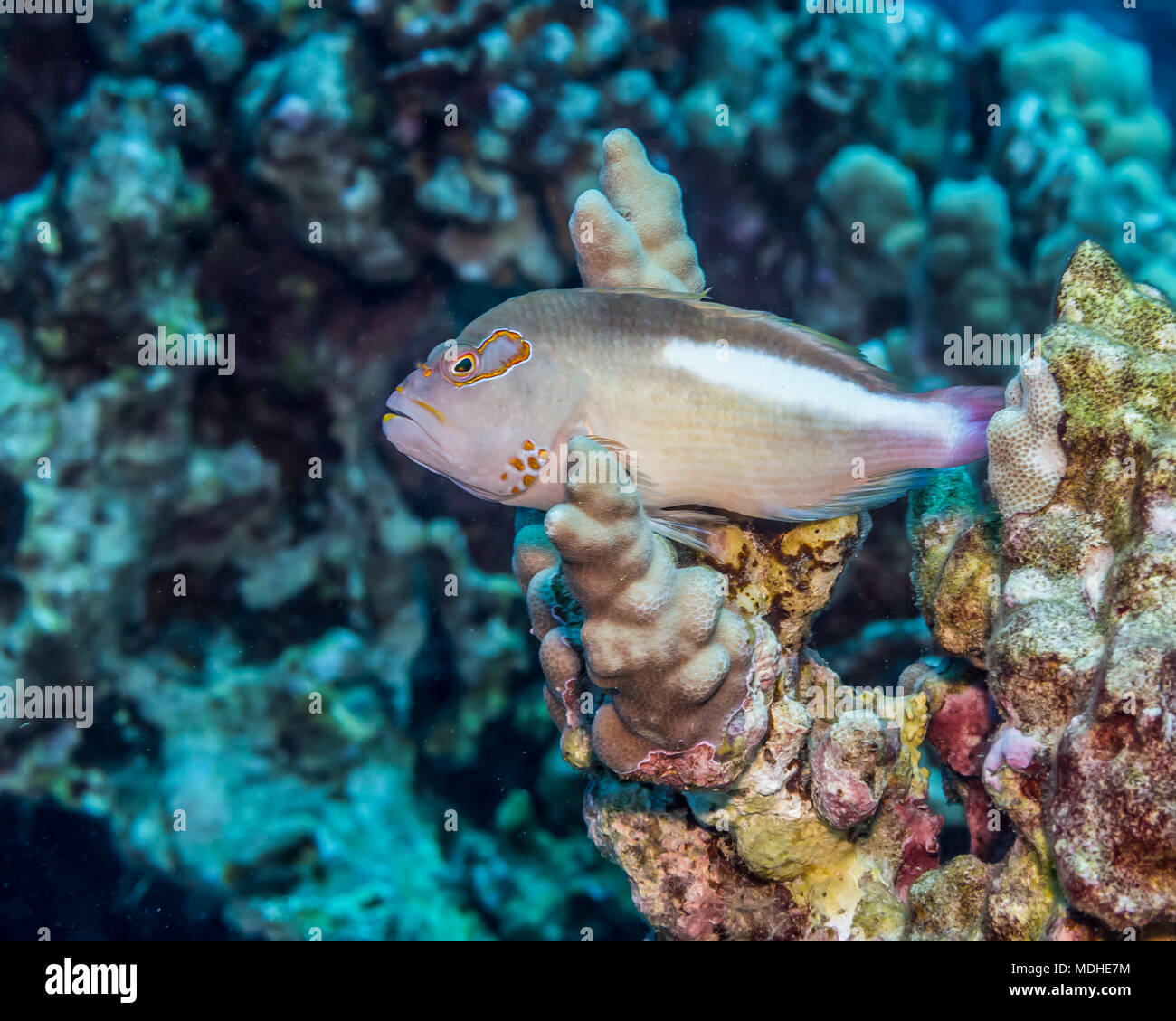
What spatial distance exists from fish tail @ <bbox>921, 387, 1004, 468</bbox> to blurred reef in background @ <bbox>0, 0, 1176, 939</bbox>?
166 cm

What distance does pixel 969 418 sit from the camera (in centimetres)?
230

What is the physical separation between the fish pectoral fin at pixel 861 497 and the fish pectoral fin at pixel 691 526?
0.74ft

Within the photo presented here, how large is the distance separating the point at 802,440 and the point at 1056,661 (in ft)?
3.00

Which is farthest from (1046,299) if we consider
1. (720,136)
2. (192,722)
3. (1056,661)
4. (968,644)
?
(192,722)

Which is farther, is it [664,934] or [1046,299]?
[1046,299]

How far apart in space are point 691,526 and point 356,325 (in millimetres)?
2864

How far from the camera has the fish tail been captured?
2293 millimetres

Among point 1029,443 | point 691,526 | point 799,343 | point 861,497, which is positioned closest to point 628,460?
point 691,526

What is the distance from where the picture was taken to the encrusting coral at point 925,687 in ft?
5.82

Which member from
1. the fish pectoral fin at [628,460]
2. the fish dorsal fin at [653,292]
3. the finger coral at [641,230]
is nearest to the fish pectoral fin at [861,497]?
the fish pectoral fin at [628,460]

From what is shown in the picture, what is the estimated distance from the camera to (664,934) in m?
2.67

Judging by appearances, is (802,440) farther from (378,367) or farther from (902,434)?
(378,367)

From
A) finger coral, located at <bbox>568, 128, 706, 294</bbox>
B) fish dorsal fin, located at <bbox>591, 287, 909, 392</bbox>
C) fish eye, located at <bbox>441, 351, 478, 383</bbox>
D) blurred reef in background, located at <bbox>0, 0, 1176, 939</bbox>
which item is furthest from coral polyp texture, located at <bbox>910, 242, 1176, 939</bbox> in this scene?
blurred reef in background, located at <bbox>0, 0, 1176, 939</bbox>

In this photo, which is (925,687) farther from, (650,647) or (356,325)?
(356,325)
